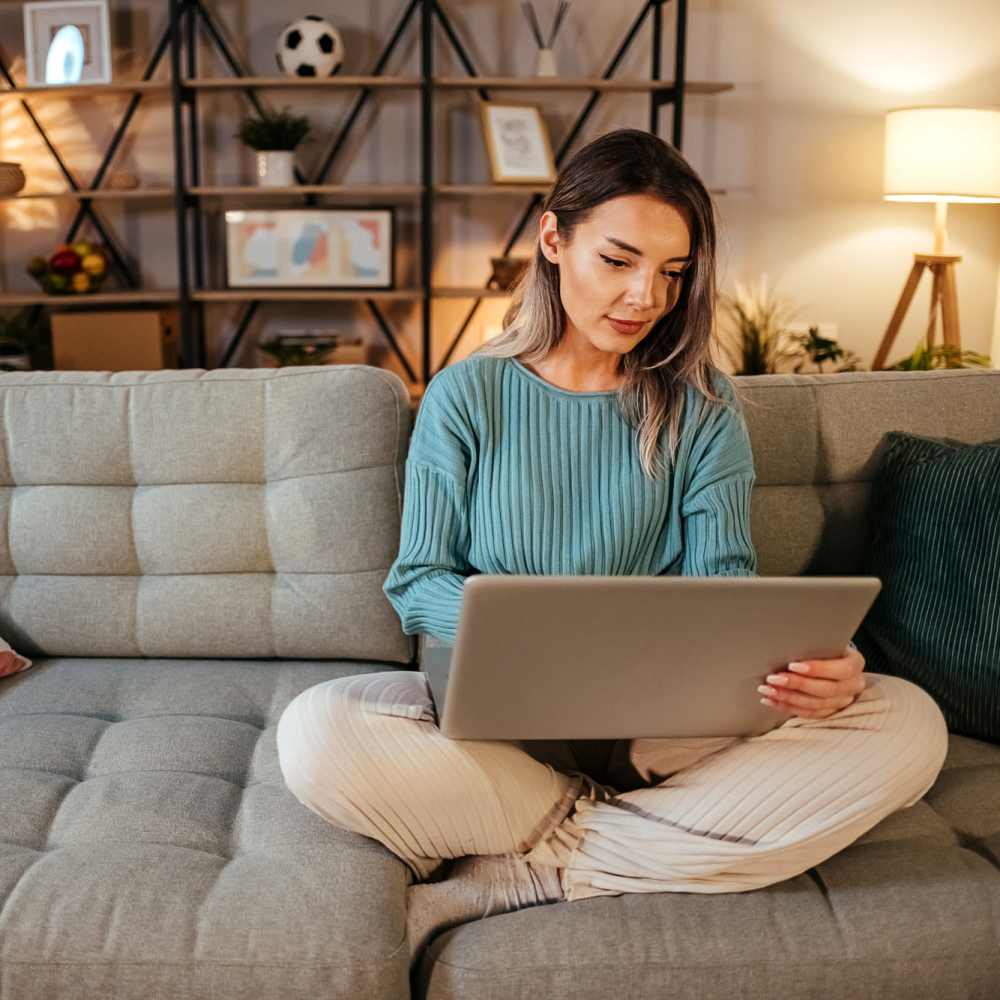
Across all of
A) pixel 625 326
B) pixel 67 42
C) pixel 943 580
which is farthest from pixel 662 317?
pixel 67 42

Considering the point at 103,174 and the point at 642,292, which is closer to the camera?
the point at 642,292

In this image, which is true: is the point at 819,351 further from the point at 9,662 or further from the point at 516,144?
the point at 9,662

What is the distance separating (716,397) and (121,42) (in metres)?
3.26

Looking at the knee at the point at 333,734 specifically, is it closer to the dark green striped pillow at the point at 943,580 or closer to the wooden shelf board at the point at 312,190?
the dark green striped pillow at the point at 943,580

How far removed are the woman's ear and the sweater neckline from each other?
0.15 metres

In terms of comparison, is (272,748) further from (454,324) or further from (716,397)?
(454,324)

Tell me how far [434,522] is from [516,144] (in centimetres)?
274

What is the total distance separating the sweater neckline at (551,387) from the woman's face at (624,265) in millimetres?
62

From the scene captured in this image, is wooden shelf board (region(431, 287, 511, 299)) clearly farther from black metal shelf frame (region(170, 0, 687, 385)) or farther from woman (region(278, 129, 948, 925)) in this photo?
woman (region(278, 129, 948, 925))

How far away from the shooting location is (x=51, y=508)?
1794 millimetres

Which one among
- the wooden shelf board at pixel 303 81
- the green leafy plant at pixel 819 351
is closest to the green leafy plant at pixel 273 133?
the wooden shelf board at pixel 303 81

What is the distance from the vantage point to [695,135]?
421 cm

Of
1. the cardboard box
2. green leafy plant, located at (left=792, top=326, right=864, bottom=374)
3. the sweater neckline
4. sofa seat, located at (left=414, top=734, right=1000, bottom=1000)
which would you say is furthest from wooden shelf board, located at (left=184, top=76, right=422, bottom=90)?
sofa seat, located at (left=414, top=734, right=1000, bottom=1000)

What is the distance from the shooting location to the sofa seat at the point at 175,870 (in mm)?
1150
